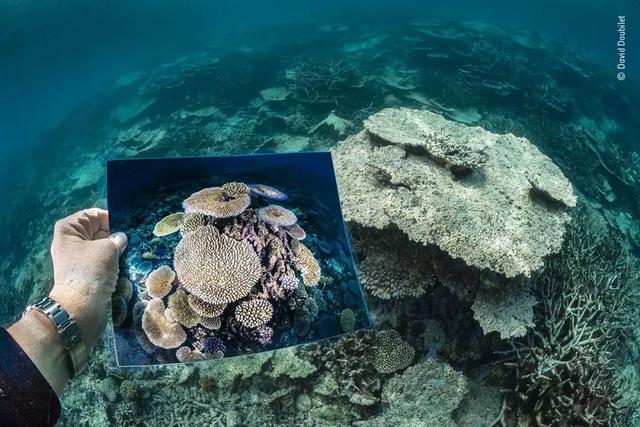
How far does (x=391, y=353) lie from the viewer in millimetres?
4324

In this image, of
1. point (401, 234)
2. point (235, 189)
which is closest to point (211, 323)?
point (235, 189)

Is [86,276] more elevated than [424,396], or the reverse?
[86,276]

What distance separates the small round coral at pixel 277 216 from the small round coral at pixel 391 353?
3.12m

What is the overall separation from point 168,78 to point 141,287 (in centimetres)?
1821

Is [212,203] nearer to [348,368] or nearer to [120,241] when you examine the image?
[120,241]

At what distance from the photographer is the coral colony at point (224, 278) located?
4.66 ft

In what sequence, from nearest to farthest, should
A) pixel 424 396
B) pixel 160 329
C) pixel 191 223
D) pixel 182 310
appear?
pixel 160 329
pixel 182 310
pixel 191 223
pixel 424 396

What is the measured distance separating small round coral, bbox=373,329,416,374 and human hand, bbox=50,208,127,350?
3.28 metres

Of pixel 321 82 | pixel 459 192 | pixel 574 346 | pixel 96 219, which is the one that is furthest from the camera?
pixel 321 82

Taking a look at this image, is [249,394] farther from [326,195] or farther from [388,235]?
[326,195]

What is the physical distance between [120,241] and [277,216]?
62cm

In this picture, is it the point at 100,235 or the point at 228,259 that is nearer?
the point at 228,259

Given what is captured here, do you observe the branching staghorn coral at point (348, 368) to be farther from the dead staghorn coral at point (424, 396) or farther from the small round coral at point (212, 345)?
the small round coral at point (212, 345)

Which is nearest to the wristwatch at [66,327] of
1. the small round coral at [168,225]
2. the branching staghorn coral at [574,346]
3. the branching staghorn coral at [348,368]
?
the small round coral at [168,225]
